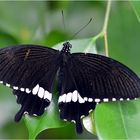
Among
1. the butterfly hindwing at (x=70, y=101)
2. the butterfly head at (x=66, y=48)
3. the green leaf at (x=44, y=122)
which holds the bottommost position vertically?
the green leaf at (x=44, y=122)

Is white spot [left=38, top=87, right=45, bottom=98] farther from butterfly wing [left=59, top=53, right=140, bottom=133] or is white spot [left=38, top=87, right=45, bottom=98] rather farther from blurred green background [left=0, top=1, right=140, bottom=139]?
blurred green background [left=0, top=1, right=140, bottom=139]

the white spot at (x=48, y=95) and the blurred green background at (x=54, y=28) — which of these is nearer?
the white spot at (x=48, y=95)

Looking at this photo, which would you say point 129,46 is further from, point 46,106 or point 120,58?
point 46,106

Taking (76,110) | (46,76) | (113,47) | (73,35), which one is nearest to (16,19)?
(73,35)

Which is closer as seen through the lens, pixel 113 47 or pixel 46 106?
pixel 46 106

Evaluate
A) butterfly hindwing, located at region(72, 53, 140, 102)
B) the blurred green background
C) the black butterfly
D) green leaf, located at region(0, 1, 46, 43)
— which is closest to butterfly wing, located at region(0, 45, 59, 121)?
the black butterfly

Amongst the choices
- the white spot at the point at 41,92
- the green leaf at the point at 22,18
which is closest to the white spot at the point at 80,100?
the white spot at the point at 41,92

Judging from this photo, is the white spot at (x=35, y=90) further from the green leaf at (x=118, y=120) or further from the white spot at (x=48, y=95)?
the green leaf at (x=118, y=120)
